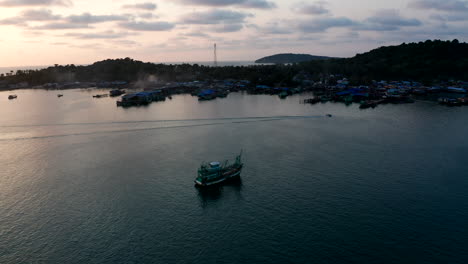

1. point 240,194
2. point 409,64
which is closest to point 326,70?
point 409,64

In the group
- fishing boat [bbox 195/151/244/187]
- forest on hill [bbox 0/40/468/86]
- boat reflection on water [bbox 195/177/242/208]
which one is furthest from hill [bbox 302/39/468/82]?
boat reflection on water [bbox 195/177/242/208]

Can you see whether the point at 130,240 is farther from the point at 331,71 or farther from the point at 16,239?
the point at 331,71

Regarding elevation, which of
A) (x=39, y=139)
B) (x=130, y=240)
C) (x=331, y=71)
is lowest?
(x=130, y=240)

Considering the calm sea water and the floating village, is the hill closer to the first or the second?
the floating village

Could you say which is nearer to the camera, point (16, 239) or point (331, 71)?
point (16, 239)

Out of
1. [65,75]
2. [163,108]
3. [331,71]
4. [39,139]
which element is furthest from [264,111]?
[65,75]

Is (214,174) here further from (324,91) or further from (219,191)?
(324,91)
